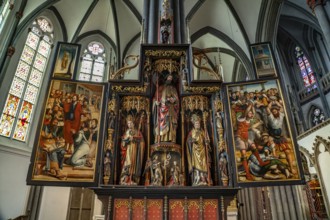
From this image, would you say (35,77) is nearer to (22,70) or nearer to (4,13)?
(22,70)

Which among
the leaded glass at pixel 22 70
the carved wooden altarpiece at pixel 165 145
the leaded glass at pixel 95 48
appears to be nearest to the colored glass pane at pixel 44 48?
the leaded glass at pixel 22 70

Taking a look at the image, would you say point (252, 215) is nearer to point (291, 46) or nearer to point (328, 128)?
point (328, 128)

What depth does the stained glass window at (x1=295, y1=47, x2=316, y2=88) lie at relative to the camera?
843 inches

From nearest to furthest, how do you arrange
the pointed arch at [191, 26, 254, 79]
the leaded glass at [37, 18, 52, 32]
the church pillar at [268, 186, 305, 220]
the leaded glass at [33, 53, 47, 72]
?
the church pillar at [268, 186, 305, 220], the leaded glass at [33, 53, 47, 72], the leaded glass at [37, 18, 52, 32], the pointed arch at [191, 26, 254, 79]

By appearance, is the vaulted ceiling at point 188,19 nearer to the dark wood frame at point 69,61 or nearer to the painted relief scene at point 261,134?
the dark wood frame at point 69,61

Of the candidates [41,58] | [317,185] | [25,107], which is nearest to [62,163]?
[25,107]

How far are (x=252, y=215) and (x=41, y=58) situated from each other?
14.6m

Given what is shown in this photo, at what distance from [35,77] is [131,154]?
901 cm

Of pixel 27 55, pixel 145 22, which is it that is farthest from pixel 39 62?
pixel 145 22

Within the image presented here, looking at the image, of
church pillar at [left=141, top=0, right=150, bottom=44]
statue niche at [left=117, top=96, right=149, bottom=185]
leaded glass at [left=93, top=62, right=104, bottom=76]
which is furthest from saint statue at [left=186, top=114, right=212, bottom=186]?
leaded glass at [left=93, top=62, right=104, bottom=76]

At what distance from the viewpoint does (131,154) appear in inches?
254

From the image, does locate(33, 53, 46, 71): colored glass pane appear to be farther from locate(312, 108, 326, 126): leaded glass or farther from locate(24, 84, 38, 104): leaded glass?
locate(312, 108, 326, 126): leaded glass

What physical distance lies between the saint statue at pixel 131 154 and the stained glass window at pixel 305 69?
19092 mm

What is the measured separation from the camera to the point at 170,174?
6.40 m
